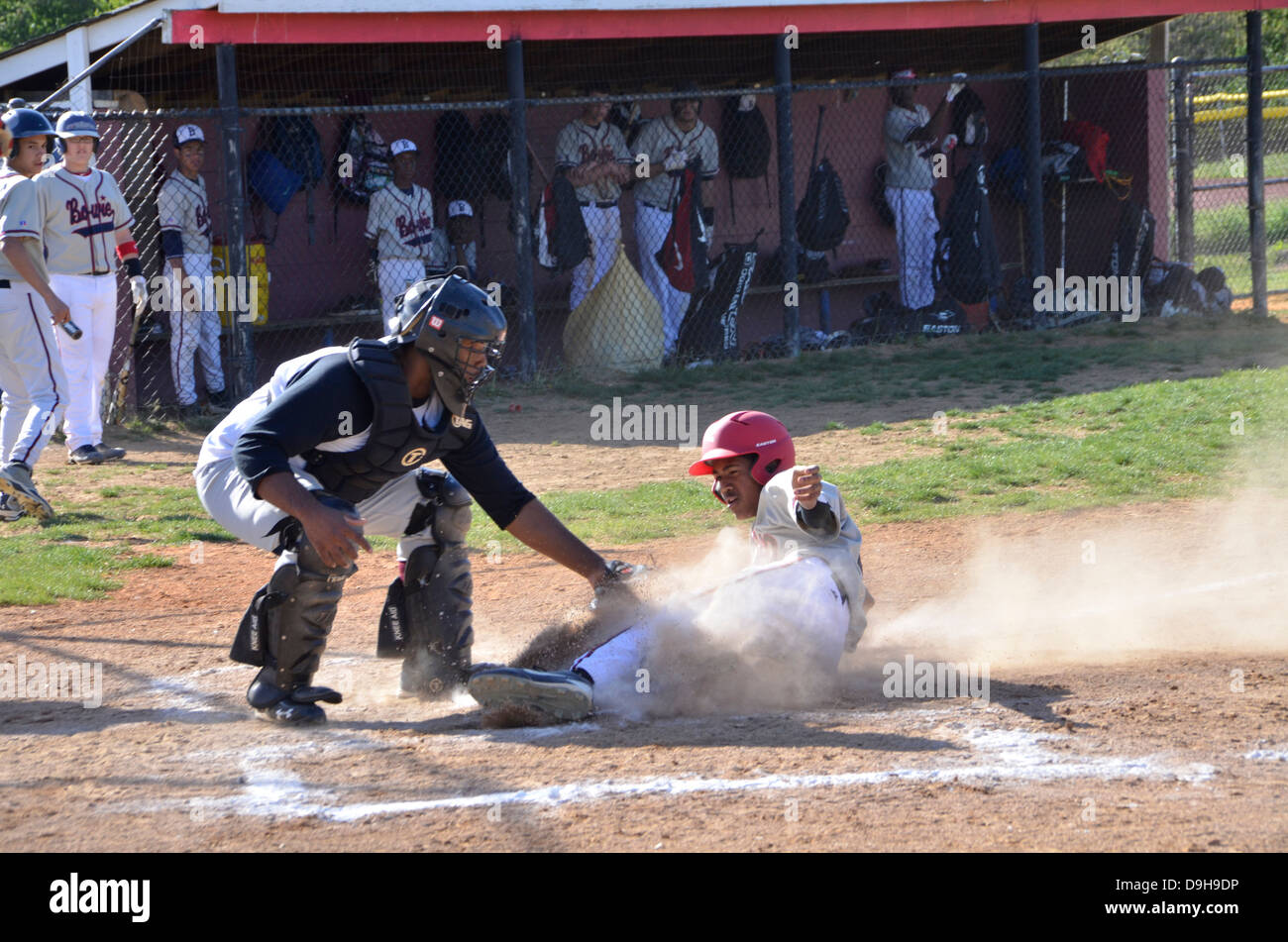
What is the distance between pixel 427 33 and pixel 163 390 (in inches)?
157

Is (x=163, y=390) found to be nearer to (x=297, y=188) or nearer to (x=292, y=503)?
(x=297, y=188)

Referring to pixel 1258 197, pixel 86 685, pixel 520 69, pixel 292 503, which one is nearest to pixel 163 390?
pixel 520 69

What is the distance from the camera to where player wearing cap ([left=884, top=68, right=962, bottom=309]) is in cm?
1476

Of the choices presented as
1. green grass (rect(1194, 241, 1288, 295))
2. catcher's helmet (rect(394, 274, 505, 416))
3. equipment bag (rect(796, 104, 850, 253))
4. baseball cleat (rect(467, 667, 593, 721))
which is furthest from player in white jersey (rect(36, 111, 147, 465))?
green grass (rect(1194, 241, 1288, 295))

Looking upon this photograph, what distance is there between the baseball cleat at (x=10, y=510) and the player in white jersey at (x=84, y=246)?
134 cm

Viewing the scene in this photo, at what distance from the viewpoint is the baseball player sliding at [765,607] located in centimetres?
437

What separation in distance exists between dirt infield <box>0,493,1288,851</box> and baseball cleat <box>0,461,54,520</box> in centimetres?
215

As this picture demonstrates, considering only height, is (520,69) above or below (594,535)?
above

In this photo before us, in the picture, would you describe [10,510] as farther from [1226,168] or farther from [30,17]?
[1226,168]

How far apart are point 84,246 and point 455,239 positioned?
188 inches

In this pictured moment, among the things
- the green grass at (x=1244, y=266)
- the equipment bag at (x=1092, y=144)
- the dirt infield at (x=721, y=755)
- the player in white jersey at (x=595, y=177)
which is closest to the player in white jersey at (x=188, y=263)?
the player in white jersey at (x=595, y=177)

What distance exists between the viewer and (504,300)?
13.5 m

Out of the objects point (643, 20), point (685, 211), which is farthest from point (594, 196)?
point (643, 20)

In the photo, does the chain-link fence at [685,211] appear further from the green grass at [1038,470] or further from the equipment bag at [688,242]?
the green grass at [1038,470]
